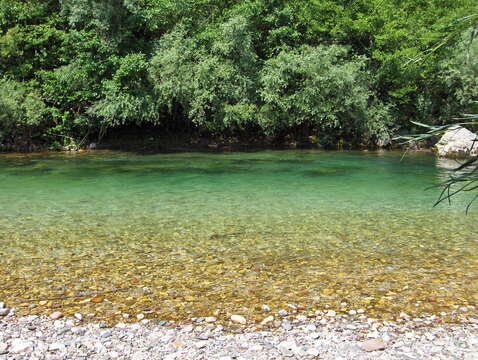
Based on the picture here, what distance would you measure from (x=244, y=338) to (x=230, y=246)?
12.1 ft

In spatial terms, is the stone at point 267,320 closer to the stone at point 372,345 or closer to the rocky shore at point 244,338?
the rocky shore at point 244,338

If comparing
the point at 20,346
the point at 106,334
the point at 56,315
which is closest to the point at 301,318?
the point at 106,334

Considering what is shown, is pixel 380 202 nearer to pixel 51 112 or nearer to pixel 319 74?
pixel 319 74

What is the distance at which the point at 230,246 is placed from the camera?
8445 millimetres

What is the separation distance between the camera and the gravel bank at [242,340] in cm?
443

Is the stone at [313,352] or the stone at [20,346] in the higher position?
the stone at [20,346]

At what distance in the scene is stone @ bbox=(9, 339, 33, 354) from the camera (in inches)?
Answer: 176

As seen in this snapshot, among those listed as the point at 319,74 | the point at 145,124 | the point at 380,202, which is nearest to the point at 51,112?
the point at 145,124

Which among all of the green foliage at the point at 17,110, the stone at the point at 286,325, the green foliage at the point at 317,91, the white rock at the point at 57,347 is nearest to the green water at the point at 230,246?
the stone at the point at 286,325

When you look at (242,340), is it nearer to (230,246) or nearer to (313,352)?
(313,352)

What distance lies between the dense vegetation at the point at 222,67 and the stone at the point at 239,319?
2262 centimetres

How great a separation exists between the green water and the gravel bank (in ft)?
1.23

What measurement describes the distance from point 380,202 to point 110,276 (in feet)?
29.3

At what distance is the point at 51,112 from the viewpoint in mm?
28797
